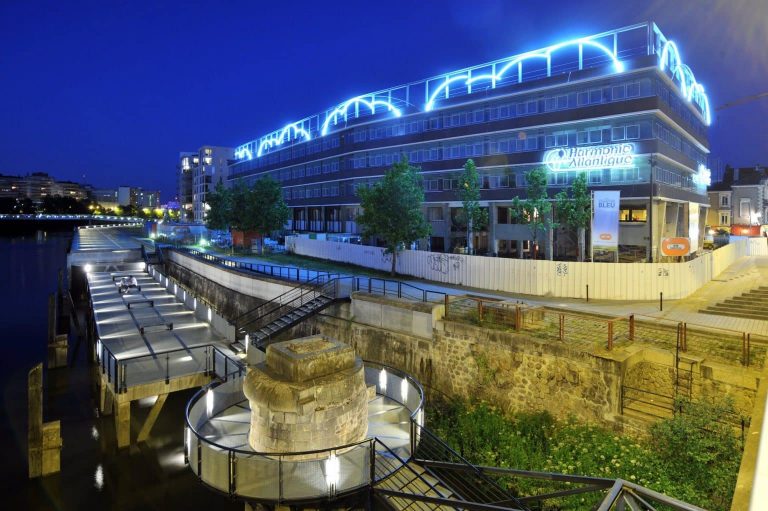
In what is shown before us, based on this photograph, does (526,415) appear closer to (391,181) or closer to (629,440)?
(629,440)

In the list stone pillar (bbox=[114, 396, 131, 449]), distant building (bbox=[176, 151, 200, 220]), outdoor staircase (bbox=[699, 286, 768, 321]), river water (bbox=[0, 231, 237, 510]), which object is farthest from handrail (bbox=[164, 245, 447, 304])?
distant building (bbox=[176, 151, 200, 220])

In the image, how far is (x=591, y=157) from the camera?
118ft

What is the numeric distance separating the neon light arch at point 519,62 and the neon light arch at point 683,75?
3.45 meters

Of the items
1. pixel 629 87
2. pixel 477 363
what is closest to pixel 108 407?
pixel 477 363

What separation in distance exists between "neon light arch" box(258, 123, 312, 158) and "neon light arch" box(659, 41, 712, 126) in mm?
44284

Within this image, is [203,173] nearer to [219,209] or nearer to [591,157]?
[219,209]

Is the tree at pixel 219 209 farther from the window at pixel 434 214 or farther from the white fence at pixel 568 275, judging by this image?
the white fence at pixel 568 275

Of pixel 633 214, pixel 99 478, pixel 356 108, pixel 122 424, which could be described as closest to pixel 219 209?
pixel 356 108

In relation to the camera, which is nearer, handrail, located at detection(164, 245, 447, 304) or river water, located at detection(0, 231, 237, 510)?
river water, located at detection(0, 231, 237, 510)

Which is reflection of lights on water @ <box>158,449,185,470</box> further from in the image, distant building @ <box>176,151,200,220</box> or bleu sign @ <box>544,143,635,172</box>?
distant building @ <box>176,151,200,220</box>

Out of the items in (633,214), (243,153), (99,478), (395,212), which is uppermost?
(243,153)

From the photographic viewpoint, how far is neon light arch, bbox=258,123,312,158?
232 feet

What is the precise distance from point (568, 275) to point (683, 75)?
1269 inches

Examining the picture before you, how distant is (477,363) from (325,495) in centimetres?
755
